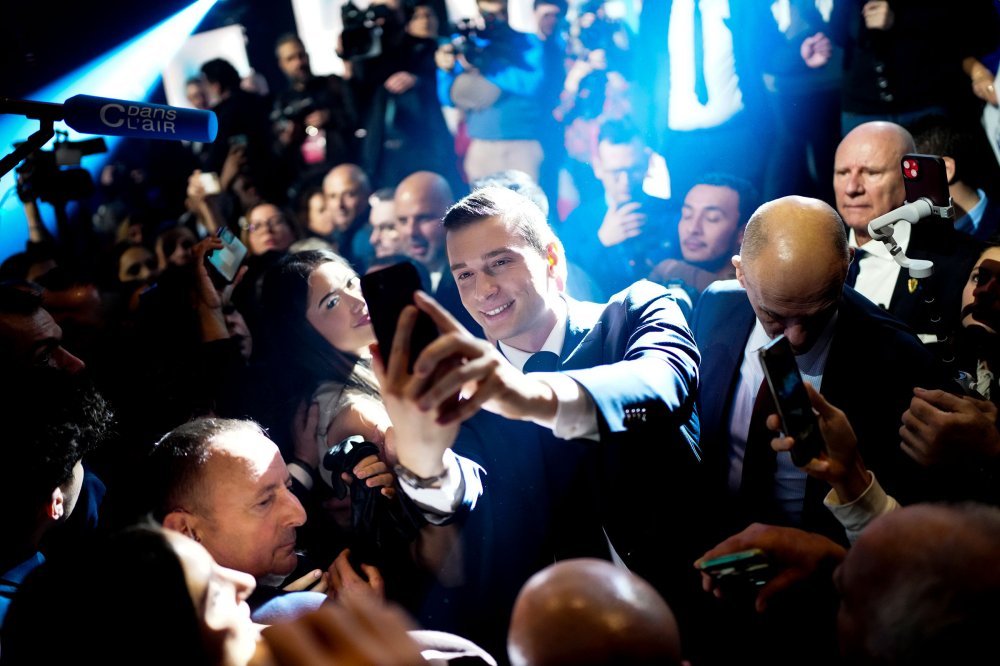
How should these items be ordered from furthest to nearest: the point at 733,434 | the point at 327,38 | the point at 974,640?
the point at 327,38, the point at 733,434, the point at 974,640

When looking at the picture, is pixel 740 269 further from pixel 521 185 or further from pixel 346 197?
pixel 346 197

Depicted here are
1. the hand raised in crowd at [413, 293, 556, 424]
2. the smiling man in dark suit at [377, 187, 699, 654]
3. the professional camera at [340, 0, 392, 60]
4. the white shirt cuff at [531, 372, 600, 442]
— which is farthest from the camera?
the professional camera at [340, 0, 392, 60]

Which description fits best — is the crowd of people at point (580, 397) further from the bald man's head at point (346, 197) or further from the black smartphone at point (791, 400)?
the bald man's head at point (346, 197)

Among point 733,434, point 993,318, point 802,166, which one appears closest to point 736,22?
point 802,166

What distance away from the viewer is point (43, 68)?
4684 mm

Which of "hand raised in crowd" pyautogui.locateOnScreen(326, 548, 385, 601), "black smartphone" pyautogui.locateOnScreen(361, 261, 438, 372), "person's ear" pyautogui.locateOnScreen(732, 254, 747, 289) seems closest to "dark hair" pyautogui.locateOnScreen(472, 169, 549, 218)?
"person's ear" pyautogui.locateOnScreen(732, 254, 747, 289)

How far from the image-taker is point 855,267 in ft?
10.8

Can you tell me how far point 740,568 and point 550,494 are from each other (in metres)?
0.61

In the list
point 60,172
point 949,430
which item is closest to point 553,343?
point 949,430

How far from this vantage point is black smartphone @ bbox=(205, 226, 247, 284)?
338 cm

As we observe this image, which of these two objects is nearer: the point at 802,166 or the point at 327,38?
the point at 802,166

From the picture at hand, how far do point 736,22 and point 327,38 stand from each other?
2.97 metres

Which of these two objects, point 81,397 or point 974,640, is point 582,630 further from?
point 81,397

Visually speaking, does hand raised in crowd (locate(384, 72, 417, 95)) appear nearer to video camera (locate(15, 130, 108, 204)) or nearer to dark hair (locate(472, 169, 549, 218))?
dark hair (locate(472, 169, 549, 218))
